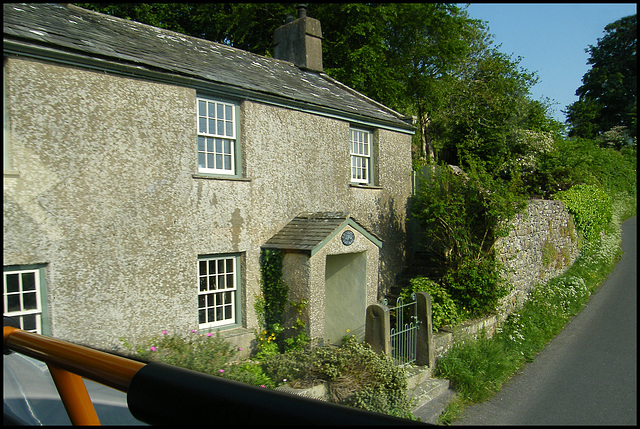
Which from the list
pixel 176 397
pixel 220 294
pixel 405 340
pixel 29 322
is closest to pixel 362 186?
pixel 405 340

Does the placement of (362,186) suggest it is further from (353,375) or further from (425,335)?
(353,375)

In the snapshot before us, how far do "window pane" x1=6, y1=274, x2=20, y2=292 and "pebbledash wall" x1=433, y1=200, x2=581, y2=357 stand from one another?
24.1 feet

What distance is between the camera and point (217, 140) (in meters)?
9.05

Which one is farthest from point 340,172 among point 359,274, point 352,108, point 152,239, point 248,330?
point 152,239

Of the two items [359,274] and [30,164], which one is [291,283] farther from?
[30,164]

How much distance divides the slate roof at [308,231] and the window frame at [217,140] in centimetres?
164

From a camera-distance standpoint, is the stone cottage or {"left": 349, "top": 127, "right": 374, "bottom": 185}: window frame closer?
the stone cottage

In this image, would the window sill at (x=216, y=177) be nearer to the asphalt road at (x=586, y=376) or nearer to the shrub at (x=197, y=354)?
the shrub at (x=197, y=354)

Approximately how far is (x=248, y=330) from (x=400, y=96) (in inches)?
619

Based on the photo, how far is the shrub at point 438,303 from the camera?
9852mm

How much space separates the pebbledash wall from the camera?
10.2 m

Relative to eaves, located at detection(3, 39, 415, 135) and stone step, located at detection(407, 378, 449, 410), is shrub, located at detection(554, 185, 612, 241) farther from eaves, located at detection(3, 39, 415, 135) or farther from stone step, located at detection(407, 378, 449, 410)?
stone step, located at detection(407, 378, 449, 410)

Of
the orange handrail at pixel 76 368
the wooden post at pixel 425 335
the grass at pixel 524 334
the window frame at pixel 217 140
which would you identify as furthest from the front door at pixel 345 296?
the orange handrail at pixel 76 368

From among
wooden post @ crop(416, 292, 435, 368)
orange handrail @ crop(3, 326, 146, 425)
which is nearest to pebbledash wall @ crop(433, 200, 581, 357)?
wooden post @ crop(416, 292, 435, 368)
